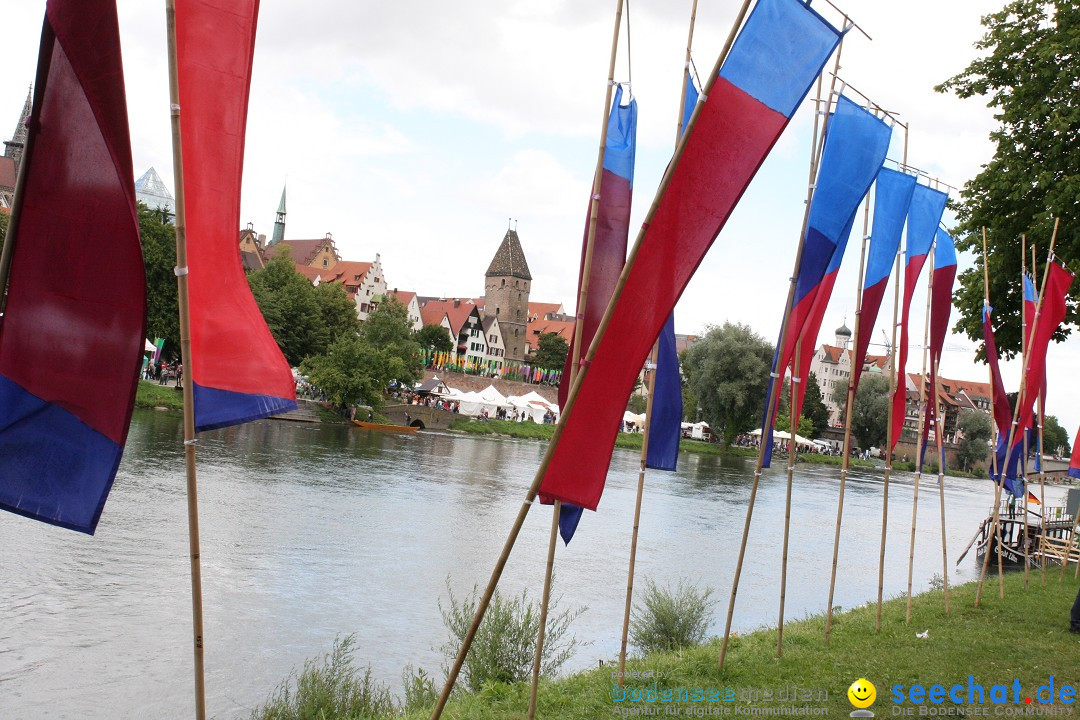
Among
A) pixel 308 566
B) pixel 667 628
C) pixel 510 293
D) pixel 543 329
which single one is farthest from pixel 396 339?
pixel 667 628

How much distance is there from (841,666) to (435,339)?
108 m

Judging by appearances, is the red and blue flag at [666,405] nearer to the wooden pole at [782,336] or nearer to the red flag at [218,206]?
the wooden pole at [782,336]

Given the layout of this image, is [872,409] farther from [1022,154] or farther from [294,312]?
[1022,154]

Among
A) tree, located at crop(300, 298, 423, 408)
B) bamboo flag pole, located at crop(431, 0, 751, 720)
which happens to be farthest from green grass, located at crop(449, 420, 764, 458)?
bamboo flag pole, located at crop(431, 0, 751, 720)

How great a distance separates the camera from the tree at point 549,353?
414 ft

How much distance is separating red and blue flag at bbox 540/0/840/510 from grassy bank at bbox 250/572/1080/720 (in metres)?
3.03

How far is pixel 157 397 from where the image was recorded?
5222 centimetres

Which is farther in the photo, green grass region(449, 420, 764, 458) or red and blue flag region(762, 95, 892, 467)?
green grass region(449, 420, 764, 458)

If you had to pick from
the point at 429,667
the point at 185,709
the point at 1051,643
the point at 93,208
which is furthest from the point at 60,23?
the point at 1051,643

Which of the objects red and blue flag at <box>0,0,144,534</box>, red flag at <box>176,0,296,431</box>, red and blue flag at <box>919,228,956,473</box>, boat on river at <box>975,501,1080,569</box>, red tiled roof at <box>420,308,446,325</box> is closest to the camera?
red and blue flag at <box>0,0,144,534</box>

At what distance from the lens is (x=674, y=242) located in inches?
251

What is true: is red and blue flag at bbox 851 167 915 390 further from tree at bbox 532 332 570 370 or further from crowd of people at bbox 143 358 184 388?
tree at bbox 532 332 570 370

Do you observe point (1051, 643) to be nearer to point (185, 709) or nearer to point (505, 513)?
point (185, 709)

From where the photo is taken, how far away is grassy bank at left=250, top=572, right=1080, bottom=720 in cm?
827
